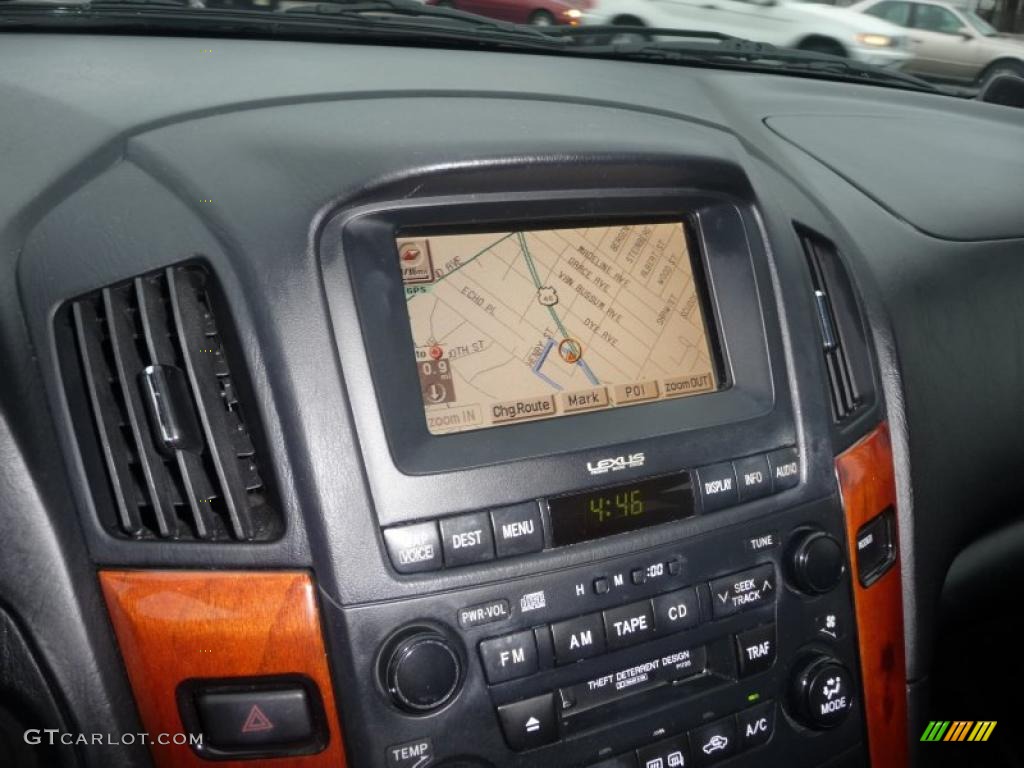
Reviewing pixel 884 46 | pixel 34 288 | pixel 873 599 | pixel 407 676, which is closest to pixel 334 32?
pixel 34 288

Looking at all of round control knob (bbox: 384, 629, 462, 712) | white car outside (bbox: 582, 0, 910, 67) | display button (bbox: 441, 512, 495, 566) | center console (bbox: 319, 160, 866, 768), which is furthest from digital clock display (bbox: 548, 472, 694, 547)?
white car outside (bbox: 582, 0, 910, 67)

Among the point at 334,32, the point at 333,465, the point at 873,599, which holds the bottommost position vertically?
the point at 873,599

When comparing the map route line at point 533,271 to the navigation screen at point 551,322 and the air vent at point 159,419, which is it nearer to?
the navigation screen at point 551,322

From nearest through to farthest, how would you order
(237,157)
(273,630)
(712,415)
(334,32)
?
(273,630), (237,157), (712,415), (334,32)

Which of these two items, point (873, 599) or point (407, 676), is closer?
point (407, 676)

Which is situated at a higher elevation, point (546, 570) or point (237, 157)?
point (237, 157)

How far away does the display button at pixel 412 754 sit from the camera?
1583 mm

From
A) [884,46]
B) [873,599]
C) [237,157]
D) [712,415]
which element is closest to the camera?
[237,157]

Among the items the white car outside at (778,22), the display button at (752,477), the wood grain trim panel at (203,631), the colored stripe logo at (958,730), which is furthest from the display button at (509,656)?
the white car outside at (778,22)

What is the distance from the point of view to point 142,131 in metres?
1.71

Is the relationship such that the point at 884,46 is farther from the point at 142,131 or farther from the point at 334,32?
the point at 142,131

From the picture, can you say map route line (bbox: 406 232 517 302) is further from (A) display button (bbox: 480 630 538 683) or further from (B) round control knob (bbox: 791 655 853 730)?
(B) round control knob (bbox: 791 655 853 730)

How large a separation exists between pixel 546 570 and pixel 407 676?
0.24 meters

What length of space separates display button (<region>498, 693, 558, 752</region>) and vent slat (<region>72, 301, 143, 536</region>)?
563 mm
